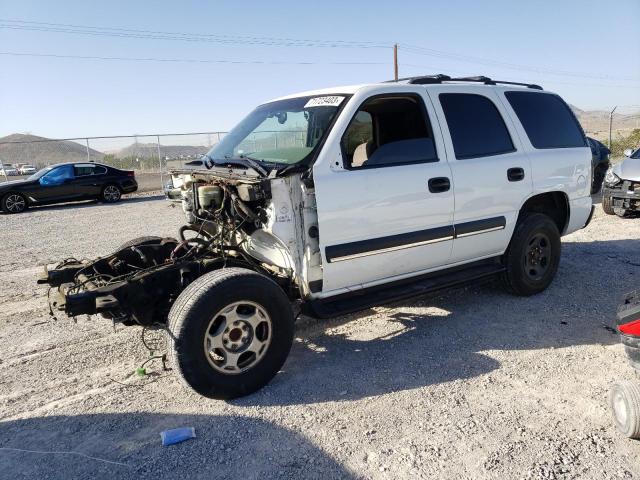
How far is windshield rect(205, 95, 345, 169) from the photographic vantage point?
3787mm

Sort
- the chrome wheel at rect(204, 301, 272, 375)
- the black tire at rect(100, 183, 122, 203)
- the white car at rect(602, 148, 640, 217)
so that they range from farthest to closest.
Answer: the black tire at rect(100, 183, 122, 203), the white car at rect(602, 148, 640, 217), the chrome wheel at rect(204, 301, 272, 375)

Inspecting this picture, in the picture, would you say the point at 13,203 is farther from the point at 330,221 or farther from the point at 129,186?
the point at 330,221

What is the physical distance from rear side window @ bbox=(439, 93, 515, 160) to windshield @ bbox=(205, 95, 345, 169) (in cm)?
110

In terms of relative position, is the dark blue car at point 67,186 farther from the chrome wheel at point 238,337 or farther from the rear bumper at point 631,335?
the rear bumper at point 631,335

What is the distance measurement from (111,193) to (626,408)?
15698 millimetres

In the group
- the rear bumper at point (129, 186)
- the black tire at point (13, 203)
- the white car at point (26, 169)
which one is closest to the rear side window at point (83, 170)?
the rear bumper at point (129, 186)

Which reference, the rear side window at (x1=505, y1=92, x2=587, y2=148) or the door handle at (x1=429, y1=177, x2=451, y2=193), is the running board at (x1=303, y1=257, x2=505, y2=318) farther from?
the rear side window at (x1=505, y1=92, x2=587, y2=148)

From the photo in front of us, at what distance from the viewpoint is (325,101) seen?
4.00m

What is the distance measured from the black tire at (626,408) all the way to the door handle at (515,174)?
2.24 metres

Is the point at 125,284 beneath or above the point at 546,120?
beneath

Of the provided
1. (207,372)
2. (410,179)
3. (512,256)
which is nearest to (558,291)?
(512,256)

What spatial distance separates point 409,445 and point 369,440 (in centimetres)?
Answer: 23

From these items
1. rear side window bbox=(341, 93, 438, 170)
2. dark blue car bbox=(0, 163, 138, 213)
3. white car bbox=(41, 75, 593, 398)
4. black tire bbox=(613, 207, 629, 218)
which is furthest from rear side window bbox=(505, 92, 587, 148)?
dark blue car bbox=(0, 163, 138, 213)

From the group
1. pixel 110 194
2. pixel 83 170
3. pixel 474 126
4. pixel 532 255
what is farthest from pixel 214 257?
pixel 110 194
